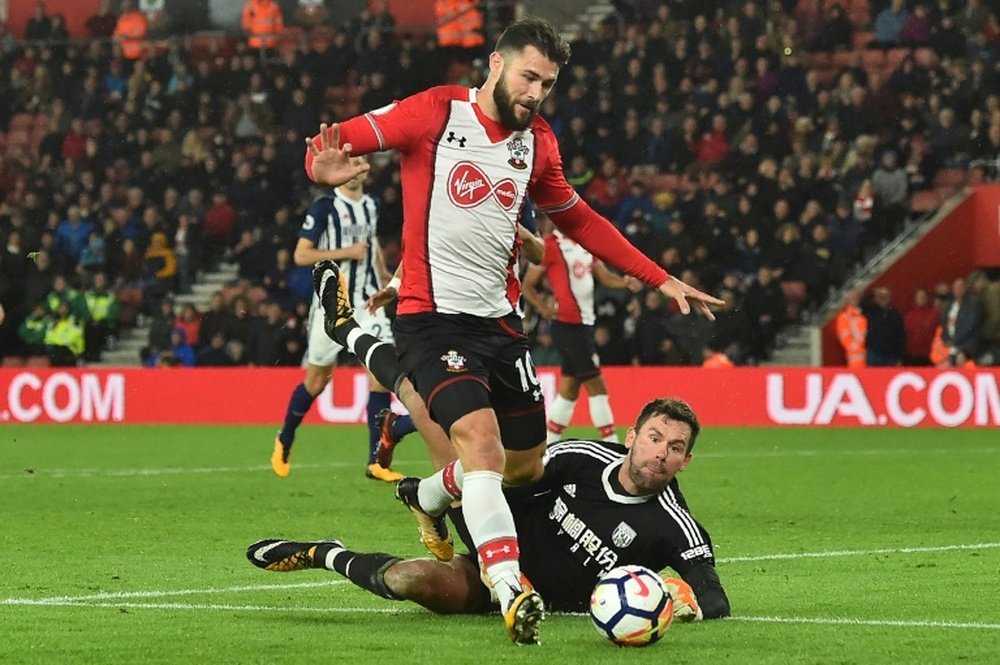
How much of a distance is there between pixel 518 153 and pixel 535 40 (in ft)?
1.57

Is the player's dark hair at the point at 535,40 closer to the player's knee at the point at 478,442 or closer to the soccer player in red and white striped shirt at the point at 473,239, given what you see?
the soccer player in red and white striped shirt at the point at 473,239

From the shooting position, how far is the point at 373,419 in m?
14.3

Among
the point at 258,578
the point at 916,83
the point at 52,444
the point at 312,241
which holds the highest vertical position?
the point at 916,83

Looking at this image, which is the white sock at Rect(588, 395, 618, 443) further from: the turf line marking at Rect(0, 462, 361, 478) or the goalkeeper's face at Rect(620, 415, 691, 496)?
the goalkeeper's face at Rect(620, 415, 691, 496)

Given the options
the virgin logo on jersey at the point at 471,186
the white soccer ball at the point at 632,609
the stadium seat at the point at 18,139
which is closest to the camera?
the white soccer ball at the point at 632,609

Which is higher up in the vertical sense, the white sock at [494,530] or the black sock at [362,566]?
the white sock at [494,530]

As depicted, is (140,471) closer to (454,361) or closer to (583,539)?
(454,361)

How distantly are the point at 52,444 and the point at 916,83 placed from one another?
40.4 ft

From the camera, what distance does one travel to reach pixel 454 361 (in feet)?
23.5

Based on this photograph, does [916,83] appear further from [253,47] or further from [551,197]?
[551,197]

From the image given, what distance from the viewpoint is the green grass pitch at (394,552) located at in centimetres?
643

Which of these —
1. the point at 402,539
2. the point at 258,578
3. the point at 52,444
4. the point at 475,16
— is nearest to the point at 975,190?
the point at 475,16

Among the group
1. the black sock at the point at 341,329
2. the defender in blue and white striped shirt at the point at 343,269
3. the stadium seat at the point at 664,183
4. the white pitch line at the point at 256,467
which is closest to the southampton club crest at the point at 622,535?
the black sock at the point at 341,329

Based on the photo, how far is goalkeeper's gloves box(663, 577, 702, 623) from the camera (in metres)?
6.83
